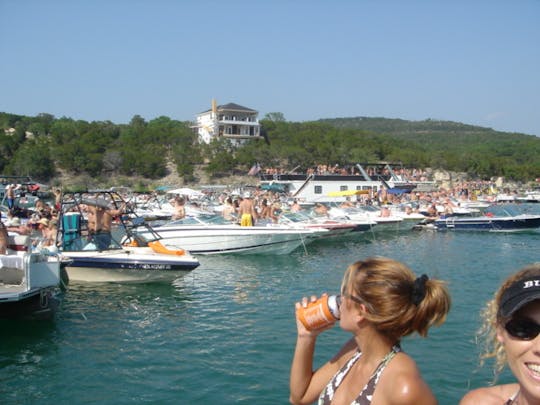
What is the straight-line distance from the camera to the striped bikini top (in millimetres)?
2699

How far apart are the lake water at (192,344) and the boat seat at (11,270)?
939 millimetres

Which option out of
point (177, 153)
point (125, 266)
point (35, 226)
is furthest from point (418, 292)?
point (177, 153)

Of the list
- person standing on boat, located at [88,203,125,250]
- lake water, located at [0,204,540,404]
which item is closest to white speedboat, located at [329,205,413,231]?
lake water, located at [0,204,540,404]

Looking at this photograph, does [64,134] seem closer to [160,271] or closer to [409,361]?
[160,271]

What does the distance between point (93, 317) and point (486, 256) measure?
54.6ft

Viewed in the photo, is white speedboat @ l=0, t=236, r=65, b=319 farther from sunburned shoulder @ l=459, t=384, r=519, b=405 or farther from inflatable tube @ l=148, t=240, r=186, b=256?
sunburned shoulder @ l=459, t=384, r=519, b=405

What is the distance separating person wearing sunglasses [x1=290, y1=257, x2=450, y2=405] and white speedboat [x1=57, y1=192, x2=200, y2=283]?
11.9 meters

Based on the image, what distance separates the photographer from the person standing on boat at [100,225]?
14.6m

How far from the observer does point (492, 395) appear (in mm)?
2242

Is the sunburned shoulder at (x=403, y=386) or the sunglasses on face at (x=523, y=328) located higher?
the sunglasses on face at (x=523, y=328)

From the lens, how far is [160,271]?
14477 mm

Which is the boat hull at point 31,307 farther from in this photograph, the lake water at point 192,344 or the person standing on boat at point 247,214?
the person standing on boat at point 247,214

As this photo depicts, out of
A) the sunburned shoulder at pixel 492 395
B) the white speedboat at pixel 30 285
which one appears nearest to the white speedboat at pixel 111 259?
the white speedboat at pixel 30 285

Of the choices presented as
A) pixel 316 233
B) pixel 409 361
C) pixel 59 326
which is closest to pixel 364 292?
pixel 409 361
